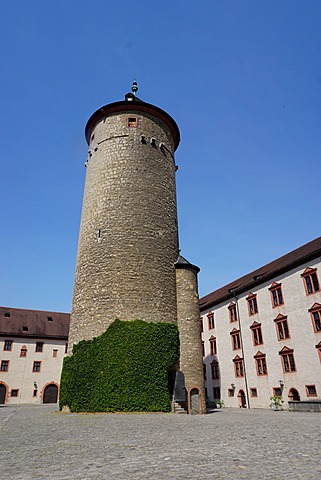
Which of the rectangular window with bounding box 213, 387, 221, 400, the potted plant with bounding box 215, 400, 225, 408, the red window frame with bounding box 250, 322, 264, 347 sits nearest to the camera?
the red window frame with bounding box 250, 322, 264, 347

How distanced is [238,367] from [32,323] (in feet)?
71.6

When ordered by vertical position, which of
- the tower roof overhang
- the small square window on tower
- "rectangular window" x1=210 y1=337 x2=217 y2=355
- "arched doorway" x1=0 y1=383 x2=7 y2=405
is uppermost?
the tower roof overhang

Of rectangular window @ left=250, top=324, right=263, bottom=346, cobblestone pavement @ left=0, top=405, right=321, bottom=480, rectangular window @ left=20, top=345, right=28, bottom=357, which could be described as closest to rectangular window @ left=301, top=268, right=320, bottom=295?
rectangular window @ left=250, top=324, right=263, bottom=346

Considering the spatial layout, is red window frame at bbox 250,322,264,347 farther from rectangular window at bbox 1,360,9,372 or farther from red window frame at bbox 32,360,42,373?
rectangular window at bbox 1,360,9,372

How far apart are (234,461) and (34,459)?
2.83 metres

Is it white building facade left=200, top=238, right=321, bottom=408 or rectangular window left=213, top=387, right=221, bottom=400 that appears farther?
rectangular window left=213, top=387, right=221, bottom=400

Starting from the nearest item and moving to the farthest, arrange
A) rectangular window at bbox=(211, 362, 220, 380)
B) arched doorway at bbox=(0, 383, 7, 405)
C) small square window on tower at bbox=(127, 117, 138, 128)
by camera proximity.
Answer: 1. small square window on tower at bbox=(127, 117, 138, 128)
2. rectangular window at bbox=(211, 362, 220, 380)
3. arched doorway at bbox=(0, 383, 7, 405)

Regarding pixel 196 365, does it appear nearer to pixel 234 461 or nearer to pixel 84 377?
pixel 84 377

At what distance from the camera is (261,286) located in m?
24.9

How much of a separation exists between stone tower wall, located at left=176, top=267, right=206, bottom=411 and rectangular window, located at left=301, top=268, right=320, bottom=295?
7.42 meters

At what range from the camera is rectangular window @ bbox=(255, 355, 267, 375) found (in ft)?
76.8

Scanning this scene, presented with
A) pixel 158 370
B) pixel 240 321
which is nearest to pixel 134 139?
pixel 158 370

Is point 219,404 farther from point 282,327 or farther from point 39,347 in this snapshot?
point 39,347

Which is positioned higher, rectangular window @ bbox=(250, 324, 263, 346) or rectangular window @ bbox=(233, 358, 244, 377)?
rectangular window @ bbox=(250, 324, 263, 346)
